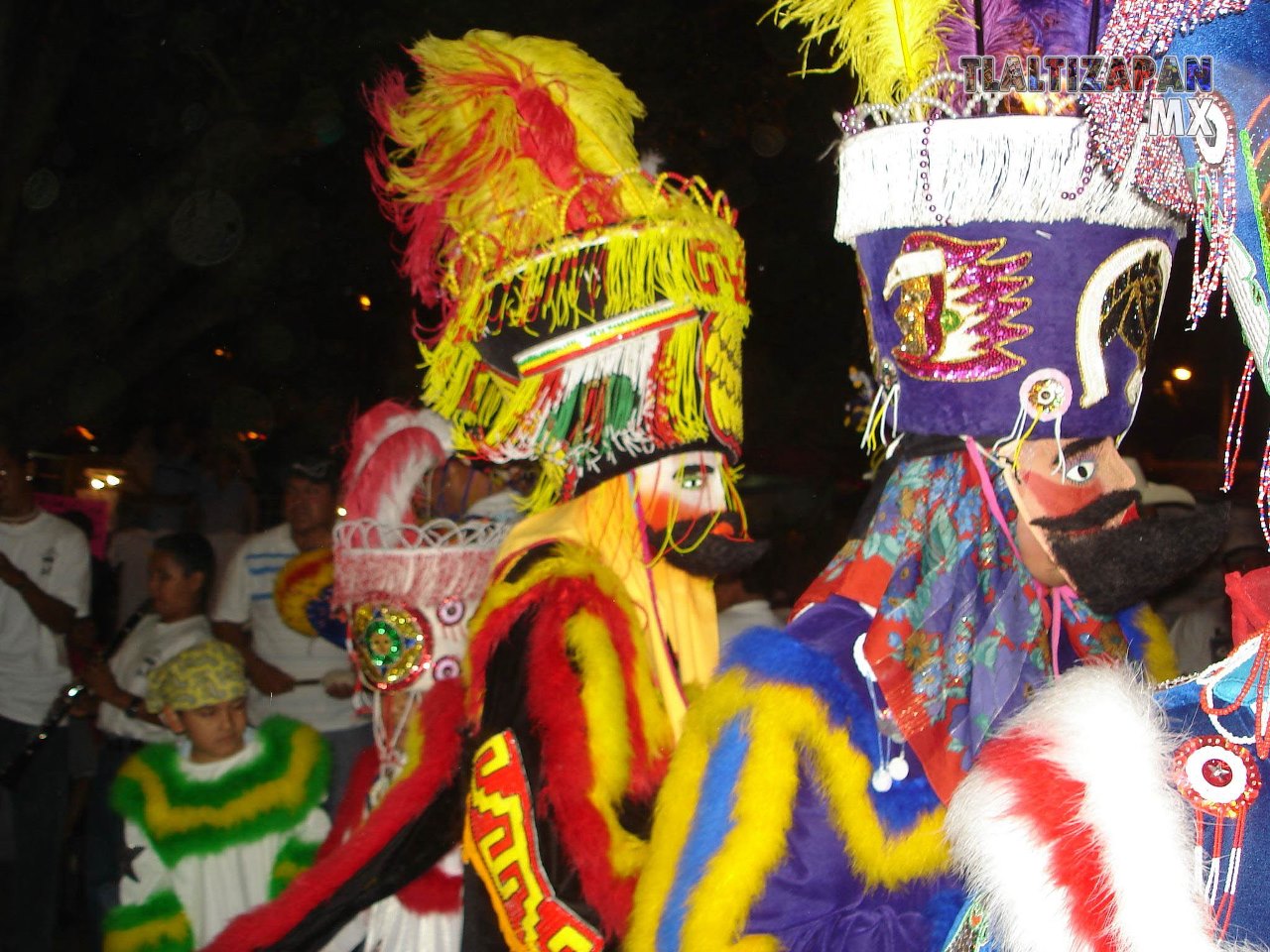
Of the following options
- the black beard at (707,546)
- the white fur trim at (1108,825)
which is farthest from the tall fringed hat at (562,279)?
the white fur trim at (1108,825)

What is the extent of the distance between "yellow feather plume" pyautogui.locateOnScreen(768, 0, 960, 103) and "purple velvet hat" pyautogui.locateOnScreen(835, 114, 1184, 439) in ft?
0.37

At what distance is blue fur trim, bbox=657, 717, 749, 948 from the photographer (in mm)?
2014

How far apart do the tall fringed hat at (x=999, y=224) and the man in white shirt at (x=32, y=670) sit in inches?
188

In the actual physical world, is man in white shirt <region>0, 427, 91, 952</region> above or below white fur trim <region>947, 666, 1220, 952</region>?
below

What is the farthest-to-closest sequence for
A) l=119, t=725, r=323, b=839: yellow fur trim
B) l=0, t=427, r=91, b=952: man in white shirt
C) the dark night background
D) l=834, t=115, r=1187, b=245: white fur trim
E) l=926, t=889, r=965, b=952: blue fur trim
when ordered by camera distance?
the dark night background < l=0, t=427, r=91, b=952: man in white shirt < l=119, t=725, r=323, b=839: yellow fur trim < l=834, t=115, r=1187, b=245: white fur trim < l=926, t=889, r=965, b=952: blue fur trim

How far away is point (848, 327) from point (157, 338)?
4929 mm

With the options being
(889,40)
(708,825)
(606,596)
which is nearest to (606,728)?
(606,596)

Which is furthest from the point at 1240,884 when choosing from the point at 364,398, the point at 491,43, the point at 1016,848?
the point at 364,398

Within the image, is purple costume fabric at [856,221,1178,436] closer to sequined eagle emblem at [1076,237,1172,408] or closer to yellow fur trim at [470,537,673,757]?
sequined eagle emblem at [1076,237,1172,408]

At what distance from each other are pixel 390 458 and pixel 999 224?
2621mm

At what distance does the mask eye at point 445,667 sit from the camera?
3840 millimetres

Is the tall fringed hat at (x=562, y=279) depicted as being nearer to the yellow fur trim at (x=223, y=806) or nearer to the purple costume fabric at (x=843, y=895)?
the purple costume fabric at (x=843, y=895)

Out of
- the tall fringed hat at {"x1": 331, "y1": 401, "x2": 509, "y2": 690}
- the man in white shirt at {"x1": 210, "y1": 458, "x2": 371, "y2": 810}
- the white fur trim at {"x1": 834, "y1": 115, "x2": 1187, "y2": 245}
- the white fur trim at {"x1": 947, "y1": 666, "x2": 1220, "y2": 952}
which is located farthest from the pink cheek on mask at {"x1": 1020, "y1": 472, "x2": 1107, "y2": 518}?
the man in white shirt at {"x1": 210, "y1": 458, "x2": 371, "y2": 810}

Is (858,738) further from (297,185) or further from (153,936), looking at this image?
(297,185)
